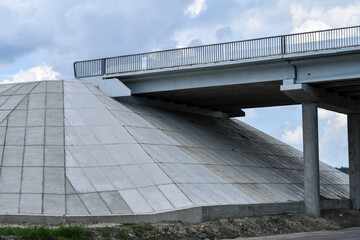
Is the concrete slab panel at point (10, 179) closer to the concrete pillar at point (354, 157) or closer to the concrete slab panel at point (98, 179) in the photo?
the concrete slab panel at point (98, 179)

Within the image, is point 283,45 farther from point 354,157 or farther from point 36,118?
point 36,118

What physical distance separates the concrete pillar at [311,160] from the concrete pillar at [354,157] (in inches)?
Result: 305

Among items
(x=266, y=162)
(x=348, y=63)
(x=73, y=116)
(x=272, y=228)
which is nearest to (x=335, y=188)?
(x=266, y=162)

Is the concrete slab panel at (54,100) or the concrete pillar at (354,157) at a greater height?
the concrete slab panel at (54,100)

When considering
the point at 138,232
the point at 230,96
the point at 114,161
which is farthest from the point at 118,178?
the point at 230,96

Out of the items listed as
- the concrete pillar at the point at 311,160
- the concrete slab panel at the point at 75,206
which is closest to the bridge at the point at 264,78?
the concrete pillar at the point at 311,160

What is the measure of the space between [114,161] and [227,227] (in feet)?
22.6

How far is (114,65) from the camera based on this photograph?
135 feet

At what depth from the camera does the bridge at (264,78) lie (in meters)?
33.9

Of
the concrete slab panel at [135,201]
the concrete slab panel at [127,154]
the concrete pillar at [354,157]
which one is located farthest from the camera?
the concrete pillar at [354,157]

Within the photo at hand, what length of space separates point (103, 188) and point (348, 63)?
1580cm

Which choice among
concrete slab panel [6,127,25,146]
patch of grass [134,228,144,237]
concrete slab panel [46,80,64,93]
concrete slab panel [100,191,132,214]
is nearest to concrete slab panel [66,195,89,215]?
concrete slab panel [100,191,132,214]

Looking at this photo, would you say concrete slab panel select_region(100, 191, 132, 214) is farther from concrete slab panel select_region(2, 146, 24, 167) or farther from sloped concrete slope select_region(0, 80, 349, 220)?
concrete slab panel select_region(2, 146, 24, 167)

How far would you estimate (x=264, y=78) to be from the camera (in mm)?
35875
